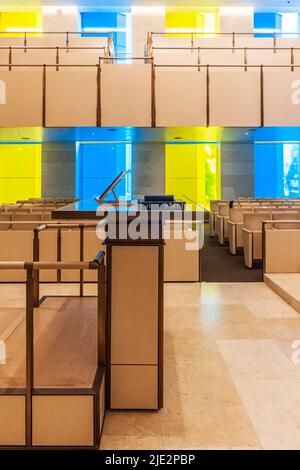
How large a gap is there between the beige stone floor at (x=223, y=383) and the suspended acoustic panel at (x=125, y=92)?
6.88 metres

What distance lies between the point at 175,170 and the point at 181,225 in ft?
38.9

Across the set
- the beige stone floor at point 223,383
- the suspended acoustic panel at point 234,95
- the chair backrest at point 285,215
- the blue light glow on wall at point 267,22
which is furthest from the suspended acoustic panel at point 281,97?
the blue light glow on wall at point 267,22

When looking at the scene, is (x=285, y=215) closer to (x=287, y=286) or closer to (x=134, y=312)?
(x=287, y=286)

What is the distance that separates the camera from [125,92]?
35.5ft

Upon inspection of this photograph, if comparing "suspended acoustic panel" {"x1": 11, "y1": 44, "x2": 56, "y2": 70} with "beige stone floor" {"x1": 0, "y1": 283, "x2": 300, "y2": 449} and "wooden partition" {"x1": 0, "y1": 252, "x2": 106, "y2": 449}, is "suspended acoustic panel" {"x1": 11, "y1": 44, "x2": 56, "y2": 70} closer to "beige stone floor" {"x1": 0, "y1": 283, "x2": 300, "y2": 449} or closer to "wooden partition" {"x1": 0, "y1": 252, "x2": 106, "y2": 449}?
"beige stone floor" {"x1": 0, "y1": 283, "x2": 300, "y2": 449}

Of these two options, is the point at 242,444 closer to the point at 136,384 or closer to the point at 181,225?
the point at 136,384

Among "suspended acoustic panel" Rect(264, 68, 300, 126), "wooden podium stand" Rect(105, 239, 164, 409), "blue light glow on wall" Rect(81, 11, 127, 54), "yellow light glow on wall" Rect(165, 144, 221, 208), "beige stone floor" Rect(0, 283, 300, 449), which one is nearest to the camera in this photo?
"beige stone floor" Rect(0, 283, 300, 449)

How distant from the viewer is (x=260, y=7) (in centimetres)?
1794

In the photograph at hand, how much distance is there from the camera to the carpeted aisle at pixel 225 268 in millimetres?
6480

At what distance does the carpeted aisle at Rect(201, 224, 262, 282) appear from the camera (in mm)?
6480

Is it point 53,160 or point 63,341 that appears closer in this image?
point 63,341

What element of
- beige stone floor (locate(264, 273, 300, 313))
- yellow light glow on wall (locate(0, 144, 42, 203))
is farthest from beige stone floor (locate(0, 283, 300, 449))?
yellow light glow on wall (locate(0, 144, 42, 203))

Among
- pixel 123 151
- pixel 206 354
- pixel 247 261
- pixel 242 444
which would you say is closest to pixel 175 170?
pixel 123 151

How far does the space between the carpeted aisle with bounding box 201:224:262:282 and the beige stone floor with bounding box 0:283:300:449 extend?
4.59 ft
